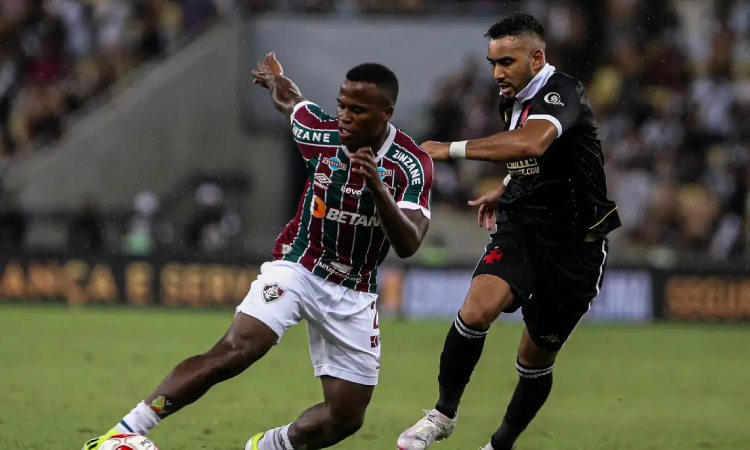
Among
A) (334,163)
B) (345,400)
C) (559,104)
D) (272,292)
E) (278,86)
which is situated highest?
(278,86)

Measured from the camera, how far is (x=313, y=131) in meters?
7.06

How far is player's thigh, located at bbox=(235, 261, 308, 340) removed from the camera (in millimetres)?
6617

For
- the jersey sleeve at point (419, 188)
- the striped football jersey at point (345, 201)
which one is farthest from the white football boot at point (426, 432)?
the jersey sleeve at point (419, 188)

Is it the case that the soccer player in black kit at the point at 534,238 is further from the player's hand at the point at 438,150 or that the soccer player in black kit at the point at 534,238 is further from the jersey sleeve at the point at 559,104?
the player's hand at the point at 438,150

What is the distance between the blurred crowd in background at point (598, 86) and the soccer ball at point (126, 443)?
48.5ft

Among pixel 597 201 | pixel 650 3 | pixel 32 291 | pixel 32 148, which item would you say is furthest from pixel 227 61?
pixel 597 201

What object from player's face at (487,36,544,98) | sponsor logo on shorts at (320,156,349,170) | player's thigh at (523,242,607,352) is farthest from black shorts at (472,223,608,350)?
sponsor logo on shorts at (320,156,349,170)

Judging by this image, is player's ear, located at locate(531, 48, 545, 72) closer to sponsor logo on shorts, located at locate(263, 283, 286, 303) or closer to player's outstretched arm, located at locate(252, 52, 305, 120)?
player's outstretched arm, located at locate(252, 52, 305, 120)

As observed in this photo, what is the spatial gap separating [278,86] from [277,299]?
1.60 m

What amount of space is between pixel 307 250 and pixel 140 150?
16.5 metres

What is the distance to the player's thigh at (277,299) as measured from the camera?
6617 mm

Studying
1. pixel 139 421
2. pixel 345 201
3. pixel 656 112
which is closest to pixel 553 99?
pixel 345 201

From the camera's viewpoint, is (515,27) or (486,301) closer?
(486,301)

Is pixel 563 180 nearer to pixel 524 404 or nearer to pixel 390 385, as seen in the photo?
pixel 524 404
